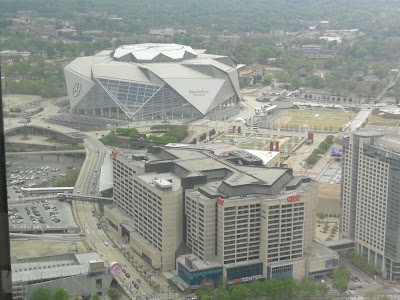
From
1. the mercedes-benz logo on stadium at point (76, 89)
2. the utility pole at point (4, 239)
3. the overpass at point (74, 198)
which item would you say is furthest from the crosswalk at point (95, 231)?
the mercedes-benz logo on stadium at point (76, 89)

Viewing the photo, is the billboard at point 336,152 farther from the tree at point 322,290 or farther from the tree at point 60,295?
the tree at point 60,295

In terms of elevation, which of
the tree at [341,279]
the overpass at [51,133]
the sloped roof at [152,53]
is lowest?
the tree at [341,279]

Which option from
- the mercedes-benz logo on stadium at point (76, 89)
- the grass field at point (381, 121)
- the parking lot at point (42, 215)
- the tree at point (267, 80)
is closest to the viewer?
the parking lot at point (42, 215)

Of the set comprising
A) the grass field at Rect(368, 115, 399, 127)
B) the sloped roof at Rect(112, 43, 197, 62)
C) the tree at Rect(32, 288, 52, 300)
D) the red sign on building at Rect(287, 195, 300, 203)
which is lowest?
Answer: the tree at Rect(32, 288, 52, 300)

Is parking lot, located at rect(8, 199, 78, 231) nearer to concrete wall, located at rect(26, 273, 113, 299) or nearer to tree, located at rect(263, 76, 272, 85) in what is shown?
concrete wall, located at rect(26, 273, 113, 299)

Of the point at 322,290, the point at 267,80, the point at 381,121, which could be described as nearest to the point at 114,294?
the point at 322,290

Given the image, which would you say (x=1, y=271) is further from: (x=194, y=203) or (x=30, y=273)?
(x=194, y=203)

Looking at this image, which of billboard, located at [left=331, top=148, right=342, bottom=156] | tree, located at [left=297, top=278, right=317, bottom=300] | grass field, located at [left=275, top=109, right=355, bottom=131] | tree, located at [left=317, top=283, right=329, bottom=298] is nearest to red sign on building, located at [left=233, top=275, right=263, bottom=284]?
tree, located at [left=297, top=278, right=317, bottom=300]
